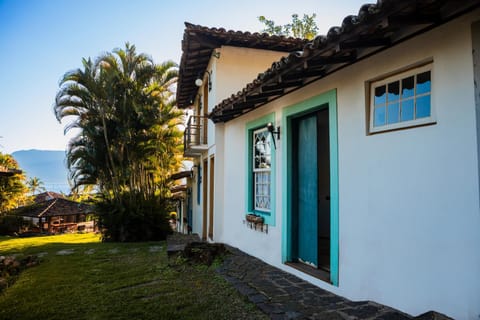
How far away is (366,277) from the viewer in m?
3.73

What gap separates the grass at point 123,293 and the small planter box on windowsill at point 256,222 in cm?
133

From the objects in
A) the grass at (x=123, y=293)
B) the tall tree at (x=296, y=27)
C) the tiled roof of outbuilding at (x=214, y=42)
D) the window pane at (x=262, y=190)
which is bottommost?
the grass at (x=123, y=293)

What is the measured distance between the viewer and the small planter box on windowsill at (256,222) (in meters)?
6.52

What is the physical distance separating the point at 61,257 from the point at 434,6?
885 cm

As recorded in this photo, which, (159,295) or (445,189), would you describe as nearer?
(445,189)

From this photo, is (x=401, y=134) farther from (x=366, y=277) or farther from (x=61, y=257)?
(x=61, y=257)

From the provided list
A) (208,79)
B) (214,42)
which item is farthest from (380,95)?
(208,79)

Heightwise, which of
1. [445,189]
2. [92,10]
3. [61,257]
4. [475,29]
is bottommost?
[61,257]

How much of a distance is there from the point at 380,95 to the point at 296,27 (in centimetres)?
1926

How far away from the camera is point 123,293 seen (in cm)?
475

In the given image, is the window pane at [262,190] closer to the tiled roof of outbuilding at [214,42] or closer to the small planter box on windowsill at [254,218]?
the small planter box on windowsill at [254,218]

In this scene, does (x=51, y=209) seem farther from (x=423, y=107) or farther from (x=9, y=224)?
(x=423, y=107)

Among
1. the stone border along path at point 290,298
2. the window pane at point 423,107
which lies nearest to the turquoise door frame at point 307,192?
the stone border along path at point 290,298

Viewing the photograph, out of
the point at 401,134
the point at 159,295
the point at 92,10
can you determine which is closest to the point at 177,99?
the point at 92,10
